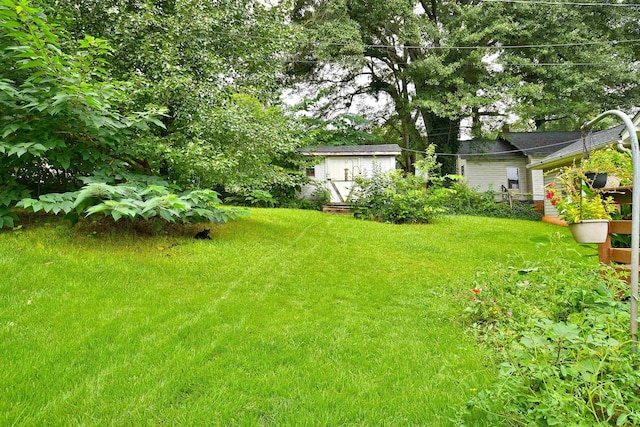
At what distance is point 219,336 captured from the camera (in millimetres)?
2348

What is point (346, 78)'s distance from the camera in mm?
17375

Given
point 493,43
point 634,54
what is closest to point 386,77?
point 493,43

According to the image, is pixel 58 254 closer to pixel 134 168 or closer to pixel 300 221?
pixel 134 168

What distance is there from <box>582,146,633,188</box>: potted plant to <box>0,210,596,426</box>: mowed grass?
683 mm

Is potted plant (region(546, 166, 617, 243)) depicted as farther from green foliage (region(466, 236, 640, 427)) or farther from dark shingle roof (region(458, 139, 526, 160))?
dark shingle roof (region(458, 139, 526, 160))

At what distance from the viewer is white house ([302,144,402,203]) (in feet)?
43.9

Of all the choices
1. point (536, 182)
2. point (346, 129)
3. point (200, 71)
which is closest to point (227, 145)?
point (200, 71)

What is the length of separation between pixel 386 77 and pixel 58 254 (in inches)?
689

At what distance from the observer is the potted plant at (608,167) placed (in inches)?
100

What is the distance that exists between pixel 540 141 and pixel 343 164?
10.5 m

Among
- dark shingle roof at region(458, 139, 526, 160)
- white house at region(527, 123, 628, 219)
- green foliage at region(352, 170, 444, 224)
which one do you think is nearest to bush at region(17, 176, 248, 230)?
green foliage at region(352, 170, 444, 224)

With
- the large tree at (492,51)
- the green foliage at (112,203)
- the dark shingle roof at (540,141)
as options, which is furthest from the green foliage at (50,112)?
the dark shingle roof at (540,141)

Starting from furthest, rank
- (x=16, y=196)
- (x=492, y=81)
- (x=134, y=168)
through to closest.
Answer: (x=492, y=81) < (x=134, y=168) < (x=16, y=196)

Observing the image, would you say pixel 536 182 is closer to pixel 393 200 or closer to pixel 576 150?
pixel 576 150
